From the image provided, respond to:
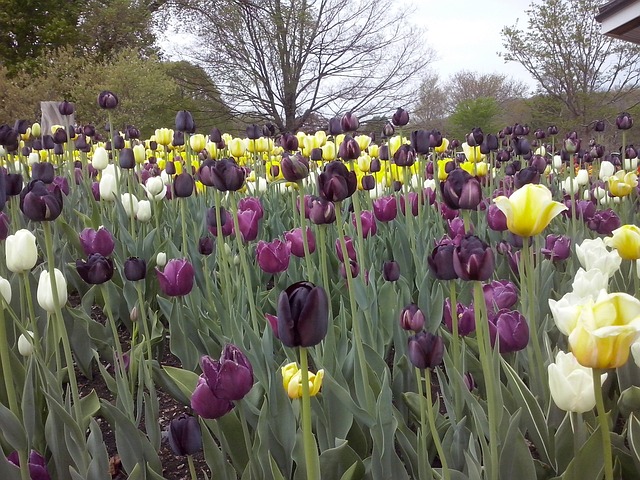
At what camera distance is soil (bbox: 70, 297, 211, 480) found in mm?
1457

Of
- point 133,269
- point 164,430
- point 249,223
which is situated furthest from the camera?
point 249,223

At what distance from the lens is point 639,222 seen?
2.97 m

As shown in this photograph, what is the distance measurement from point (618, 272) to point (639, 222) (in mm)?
1233

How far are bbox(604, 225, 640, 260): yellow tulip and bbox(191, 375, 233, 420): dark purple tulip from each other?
870mm

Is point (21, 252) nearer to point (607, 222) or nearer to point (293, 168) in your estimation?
point (293, 168)

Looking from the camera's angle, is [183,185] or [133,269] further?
[183,185]

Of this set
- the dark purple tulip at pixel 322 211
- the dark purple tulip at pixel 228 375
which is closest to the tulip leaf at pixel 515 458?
the dark purple tulip at pixel 228 375

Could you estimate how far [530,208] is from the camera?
103 cm

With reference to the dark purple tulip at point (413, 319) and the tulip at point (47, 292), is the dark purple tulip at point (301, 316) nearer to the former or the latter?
the dark purple tulip at point (413, 319)

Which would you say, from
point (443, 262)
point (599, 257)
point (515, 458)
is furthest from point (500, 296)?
point (515, 458)

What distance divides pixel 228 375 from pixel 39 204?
56 centimetres

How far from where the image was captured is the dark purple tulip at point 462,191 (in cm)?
125

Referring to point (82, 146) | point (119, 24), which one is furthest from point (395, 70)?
point (82, 146)

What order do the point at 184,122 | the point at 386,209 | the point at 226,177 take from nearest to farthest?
1. the point at 226,177
2. the point at 386,209
3. the point at 184,122
